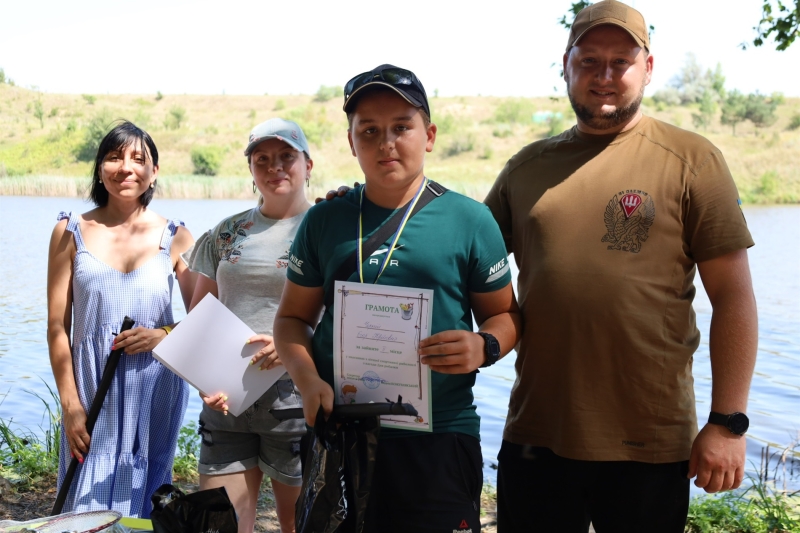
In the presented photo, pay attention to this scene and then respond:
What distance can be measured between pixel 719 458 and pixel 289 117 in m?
51.7

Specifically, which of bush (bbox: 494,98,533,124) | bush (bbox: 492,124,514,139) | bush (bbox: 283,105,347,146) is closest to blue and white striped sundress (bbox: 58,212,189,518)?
bush (bbox: 283,105,347,146)

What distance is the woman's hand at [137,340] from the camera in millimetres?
3277

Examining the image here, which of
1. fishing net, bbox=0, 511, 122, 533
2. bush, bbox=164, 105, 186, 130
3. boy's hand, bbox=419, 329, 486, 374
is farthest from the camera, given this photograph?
bush, bbox=164, 105, 186, 130

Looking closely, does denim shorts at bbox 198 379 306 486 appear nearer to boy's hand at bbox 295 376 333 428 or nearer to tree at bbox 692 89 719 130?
boy's hand at bbox 295 376 333 428

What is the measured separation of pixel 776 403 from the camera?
8148mm

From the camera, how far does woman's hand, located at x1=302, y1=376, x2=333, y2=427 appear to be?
2.11 meters

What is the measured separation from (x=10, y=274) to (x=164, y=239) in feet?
44.1

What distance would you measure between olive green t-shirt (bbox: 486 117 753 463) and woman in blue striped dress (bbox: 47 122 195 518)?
5.74 ft

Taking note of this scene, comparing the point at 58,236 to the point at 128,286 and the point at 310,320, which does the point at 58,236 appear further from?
the point at 310,320

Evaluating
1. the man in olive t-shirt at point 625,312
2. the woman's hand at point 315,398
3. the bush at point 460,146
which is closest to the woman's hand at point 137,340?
the woman's hand at point 315,398

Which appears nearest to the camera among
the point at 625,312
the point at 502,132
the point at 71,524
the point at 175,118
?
the point at 71,524

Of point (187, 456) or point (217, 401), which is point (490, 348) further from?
point (187, 456)

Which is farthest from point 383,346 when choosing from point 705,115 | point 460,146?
point 705,115

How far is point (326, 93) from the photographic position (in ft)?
207
